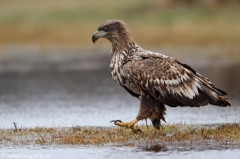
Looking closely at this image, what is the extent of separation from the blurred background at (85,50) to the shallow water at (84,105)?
27 millimetres

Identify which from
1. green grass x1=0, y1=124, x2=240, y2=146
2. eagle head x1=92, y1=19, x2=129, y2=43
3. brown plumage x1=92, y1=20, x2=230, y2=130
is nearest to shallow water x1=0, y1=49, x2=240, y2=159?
green grass x1=0, y1=124, x2=240, y2=146

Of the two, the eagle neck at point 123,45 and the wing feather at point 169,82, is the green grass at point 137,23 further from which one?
the wing feather at point 169,82

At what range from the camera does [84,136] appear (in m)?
11.4

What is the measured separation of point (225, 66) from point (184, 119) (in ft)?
37.6

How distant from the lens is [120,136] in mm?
11234

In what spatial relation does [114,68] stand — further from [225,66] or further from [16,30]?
[16,30]

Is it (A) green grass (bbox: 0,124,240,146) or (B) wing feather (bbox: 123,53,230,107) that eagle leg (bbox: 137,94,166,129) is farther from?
(A) green grass (bbox: 0,124,240,146)

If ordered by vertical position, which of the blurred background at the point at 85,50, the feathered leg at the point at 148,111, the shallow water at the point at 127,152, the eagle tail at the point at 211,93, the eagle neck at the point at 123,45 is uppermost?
the blurred background at the point at 85,50

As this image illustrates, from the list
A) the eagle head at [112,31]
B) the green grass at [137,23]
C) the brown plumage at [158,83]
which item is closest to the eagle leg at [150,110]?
the brown plumage at [158,83]

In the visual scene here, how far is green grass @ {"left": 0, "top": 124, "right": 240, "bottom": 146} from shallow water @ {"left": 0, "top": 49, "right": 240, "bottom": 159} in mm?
344

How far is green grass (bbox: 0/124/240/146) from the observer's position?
1084 centimetres

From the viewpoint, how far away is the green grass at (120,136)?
10.8 meters

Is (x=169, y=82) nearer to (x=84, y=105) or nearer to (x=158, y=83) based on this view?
(x=158, y=83)

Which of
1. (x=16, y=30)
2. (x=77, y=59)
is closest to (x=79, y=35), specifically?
(x=16, y=30)
